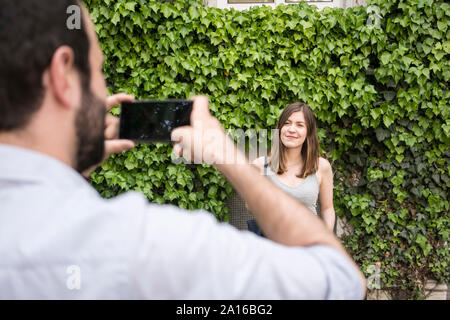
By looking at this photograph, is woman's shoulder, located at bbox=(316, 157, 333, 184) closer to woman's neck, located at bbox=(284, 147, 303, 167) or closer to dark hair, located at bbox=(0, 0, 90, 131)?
woman's neck, located at bbox=(284, 147, 303, 167)

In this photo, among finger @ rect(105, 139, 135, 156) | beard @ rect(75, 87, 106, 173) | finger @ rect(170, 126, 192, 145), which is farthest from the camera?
finger @ rect(105, 139, 135, 156)

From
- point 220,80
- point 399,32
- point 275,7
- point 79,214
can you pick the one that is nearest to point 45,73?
point 79,214

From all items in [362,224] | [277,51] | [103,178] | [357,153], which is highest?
[277,51]

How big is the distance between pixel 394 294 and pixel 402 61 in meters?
2.66

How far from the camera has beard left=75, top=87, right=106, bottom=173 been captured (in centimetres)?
70

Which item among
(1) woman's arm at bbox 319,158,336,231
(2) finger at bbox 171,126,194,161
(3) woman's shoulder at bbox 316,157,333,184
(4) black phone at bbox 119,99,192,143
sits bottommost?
(1) woman's arm at bbox 319,158,336,231

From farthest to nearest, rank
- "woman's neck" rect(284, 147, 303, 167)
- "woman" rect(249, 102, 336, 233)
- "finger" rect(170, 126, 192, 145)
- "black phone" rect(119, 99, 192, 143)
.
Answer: "woman's neck" rect(284, 147, 303, 167)
"woman" rect(249, 102, 336, 233)
"black phone" rect(119, 99, 192, 143)
"finger" rect(170, 126, 192, 145)

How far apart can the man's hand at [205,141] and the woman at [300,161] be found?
7.46 feet

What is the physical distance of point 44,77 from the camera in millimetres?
646

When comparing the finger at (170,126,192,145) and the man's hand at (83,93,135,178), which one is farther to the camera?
the man's hand at (83,93,135,178)

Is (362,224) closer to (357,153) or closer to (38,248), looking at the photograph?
(357,153)

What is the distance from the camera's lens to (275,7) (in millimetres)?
4090

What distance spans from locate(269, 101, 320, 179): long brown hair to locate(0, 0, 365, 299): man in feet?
8.33

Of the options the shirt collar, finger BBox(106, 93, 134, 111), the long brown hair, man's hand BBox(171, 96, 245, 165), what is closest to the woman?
the long brown hair
